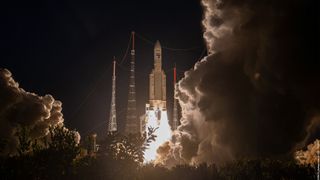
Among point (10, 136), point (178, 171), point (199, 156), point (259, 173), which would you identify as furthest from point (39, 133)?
point (259, 173)

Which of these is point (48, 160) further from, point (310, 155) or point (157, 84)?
point (157, 84)

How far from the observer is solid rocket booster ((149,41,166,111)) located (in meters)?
77.9

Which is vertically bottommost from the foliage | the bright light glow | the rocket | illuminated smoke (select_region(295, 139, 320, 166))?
the foliage

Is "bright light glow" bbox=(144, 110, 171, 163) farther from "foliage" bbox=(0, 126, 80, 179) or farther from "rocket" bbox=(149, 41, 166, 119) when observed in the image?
"foliage" bbox=(0, 126, 80, 179)

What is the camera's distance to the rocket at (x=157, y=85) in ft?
256

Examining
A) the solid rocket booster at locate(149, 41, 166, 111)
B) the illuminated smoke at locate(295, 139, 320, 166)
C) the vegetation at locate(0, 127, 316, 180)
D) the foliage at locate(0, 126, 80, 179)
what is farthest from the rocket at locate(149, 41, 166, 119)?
the foliage at locate(0, 126, 80, 179)

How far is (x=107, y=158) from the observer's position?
25062 millimetres

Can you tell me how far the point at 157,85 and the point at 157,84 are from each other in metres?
0.20

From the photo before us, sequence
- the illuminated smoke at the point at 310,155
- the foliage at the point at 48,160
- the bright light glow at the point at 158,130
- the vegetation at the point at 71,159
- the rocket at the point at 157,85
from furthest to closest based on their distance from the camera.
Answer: the rocket at the point at 157,85 < the bright light glow at the point at 158,130 < the illuminated smoke at the point at 310,155 < the vegetation at the point at 71,159 < the foliage at the point at 48,160

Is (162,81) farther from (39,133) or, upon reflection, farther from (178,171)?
(178,171)

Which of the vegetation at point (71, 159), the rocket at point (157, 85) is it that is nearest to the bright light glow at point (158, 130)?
the rocket at point (157, 85)

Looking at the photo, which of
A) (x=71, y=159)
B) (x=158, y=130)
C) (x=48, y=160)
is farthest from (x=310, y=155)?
(x=48, y=160)

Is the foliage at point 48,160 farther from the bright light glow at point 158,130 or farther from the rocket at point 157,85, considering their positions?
the rocket at point 157,85

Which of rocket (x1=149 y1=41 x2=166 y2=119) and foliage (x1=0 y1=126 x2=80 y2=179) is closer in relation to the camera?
foliage (x1=0 y1=126 x2=80 y2=179)
